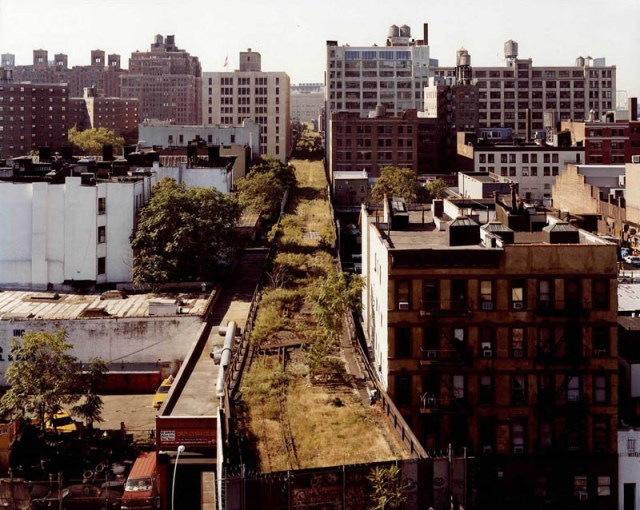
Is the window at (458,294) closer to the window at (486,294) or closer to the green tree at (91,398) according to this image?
the window at (486,294)

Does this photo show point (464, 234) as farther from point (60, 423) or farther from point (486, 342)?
point (60, 423)

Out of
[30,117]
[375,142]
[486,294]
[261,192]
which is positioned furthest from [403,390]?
[30,117]

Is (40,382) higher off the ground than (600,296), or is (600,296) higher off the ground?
(600,296)

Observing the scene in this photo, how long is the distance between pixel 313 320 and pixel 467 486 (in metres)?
23.7

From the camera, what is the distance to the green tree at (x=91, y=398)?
153 feet

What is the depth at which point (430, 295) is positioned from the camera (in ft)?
139


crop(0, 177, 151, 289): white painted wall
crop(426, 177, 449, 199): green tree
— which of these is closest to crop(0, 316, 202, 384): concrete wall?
crop(0, 177, 151, 289): white painted wall

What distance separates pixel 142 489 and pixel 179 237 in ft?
102

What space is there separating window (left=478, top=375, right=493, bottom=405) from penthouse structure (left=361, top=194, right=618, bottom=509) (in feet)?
0.15

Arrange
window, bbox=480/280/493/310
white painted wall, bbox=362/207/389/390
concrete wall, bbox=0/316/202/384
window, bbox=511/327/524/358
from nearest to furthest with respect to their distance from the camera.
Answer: window, bbox=480/280/493/310, window, bbox=511/327/524/358, white painted wall, bbox=362/207/389/390, concrete wall, bbox=0/316/202/384

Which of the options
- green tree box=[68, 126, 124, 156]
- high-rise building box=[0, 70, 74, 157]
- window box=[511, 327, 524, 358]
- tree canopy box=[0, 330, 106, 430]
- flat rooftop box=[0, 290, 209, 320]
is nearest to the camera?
window box=[511, 327, 524, 358]

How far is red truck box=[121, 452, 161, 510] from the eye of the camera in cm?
3912

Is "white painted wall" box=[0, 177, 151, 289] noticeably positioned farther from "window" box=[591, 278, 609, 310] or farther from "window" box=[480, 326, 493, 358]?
"window" box=[591, 278, 609, 310]

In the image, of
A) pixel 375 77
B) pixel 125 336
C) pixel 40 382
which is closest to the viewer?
pixel 40 382
